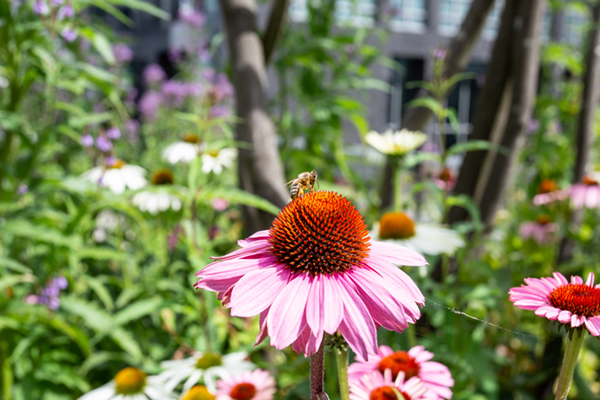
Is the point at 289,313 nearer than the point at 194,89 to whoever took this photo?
Yes

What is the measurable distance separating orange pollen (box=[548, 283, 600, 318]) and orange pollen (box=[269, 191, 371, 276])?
0.18 metres

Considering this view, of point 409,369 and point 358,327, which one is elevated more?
point 358,327

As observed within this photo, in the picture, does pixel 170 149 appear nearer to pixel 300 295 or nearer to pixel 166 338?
pixel 166 338

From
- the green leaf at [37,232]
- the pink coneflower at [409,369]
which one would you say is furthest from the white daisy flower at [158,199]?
the pink coneflower at [409,369]

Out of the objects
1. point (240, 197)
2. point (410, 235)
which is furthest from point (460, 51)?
point (240, 197)

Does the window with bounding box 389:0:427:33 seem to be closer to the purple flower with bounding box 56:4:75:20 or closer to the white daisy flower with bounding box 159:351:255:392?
the purple flower with bounding box 56:4:75:20

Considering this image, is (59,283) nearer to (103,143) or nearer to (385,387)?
(103,143)

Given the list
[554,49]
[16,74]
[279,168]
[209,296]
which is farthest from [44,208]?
[554,49]

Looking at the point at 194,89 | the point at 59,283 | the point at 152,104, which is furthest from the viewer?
the point at 152,104

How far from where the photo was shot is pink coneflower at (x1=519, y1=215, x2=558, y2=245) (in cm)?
213

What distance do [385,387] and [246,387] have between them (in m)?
0.43

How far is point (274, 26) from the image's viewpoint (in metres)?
1.82

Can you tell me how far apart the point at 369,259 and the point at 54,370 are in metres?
1.19

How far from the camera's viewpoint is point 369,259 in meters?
0.48
